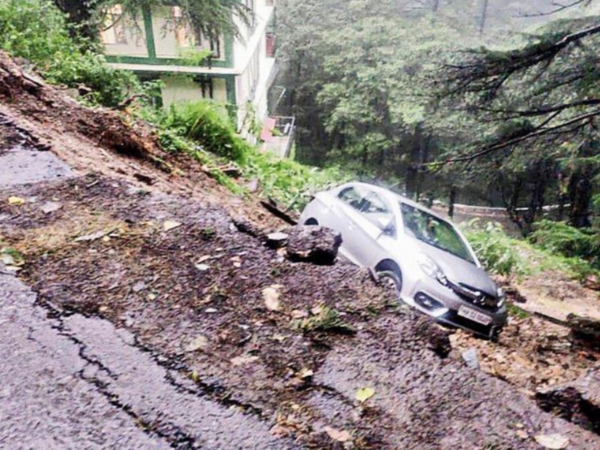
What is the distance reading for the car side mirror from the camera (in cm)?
552

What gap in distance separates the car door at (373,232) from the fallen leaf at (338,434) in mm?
3832

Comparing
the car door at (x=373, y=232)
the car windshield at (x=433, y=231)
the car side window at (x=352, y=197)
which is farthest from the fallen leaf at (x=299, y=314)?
the car side window at (x=352, y=197)

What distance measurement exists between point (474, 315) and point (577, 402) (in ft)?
9.57

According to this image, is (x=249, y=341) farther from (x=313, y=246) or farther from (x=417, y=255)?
(x=417, y=255)

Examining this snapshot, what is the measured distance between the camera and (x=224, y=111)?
9.95 metres

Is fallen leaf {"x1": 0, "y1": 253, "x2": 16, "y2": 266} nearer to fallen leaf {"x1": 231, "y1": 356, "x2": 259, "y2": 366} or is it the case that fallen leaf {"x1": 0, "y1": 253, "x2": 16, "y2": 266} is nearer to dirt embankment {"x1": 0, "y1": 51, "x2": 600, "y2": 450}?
dirt embankment {"x1": 0, "y1": 51, "x2": 600, "y2": 450}

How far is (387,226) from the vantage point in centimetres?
558

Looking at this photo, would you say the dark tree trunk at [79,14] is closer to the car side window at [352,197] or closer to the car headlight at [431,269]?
the car side window at [352,197]

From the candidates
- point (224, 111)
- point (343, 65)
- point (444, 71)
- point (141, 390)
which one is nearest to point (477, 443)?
point (141, 390)

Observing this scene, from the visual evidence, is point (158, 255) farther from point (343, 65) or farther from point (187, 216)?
point (343, 65)

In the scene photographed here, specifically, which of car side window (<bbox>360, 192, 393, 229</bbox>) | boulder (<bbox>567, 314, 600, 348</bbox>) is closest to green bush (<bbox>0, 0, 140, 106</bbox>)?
car side window (<bbox>360, 192, 393, 229</bbox>)

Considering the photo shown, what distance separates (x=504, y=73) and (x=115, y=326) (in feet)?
19.2

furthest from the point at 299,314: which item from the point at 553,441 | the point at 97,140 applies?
the point at 97,140

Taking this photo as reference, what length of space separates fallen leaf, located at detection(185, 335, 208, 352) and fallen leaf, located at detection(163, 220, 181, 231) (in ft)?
3.44
